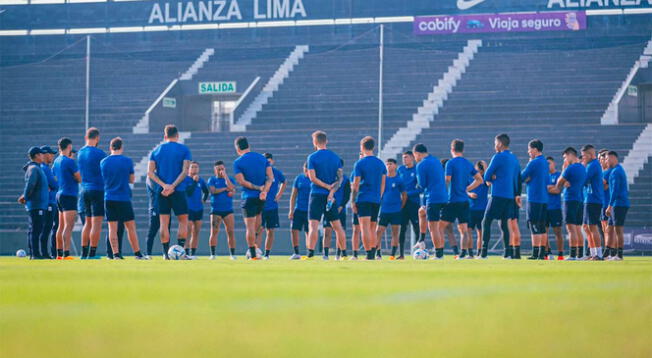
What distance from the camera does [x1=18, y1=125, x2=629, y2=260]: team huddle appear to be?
14219mm

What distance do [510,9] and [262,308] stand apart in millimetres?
36003

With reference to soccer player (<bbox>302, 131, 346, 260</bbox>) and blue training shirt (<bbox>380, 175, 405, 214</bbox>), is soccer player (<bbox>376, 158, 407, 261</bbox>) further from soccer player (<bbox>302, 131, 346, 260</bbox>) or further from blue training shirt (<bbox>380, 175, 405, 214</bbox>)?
soccer player (<bbox>302, 131, 346, 260</bbox>)

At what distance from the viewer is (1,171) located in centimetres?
3391

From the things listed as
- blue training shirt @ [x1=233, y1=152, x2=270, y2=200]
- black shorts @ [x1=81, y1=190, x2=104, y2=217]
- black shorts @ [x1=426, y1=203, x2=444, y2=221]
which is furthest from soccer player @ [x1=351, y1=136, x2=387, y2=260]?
black shorts @ [x1=81, y1=190, x2=104, y2=217]

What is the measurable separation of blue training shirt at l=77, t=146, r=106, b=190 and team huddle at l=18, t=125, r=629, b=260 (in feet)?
0.04

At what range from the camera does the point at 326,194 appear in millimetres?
14734

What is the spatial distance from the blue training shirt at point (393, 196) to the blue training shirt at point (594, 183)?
3.08 metres

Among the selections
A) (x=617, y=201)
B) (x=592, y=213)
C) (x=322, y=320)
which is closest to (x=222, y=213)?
(x=592, y=213)

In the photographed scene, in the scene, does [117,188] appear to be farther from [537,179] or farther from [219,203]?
[537,179]

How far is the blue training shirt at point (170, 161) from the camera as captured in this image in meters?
14.2

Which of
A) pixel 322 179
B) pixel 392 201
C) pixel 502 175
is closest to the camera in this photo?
pixel 322 179

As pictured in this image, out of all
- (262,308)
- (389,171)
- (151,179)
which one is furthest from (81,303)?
(389,171)

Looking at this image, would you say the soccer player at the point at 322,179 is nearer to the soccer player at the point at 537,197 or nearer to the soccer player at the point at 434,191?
the soccer player at the point at 434,191

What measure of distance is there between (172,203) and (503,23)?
26.6 meters
